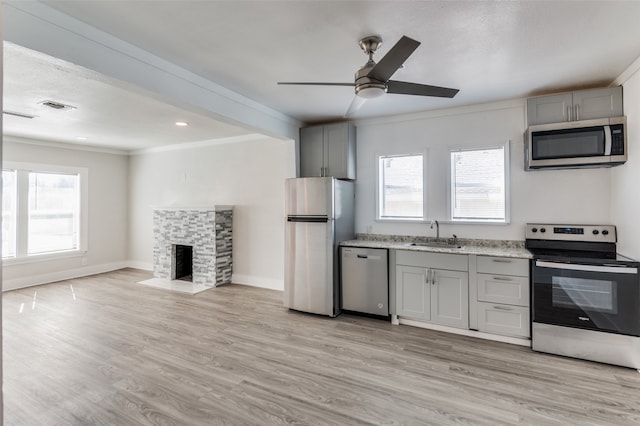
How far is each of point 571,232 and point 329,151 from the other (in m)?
3.05

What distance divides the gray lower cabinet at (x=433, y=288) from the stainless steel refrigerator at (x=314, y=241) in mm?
835

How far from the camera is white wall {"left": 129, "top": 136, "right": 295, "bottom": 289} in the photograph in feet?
18.6

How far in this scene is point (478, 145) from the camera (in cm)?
413

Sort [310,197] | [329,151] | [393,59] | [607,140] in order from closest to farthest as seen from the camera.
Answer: [393,59], [607,140], [310,197], [329,151]

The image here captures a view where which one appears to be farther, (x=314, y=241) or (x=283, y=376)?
(x=314, y=241)

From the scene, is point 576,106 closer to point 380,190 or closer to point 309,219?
point 380,190

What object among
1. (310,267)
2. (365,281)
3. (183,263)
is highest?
(310,267)

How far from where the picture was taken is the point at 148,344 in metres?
3.50

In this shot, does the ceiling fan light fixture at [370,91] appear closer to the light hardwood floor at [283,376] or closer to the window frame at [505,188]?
the window frame at [505,188]

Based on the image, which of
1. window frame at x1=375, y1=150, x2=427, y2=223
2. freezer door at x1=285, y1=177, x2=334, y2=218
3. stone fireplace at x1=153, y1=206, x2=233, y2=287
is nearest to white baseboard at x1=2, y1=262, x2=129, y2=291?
stone fireplace at x1=153, y1=206, x2=233, y2=287

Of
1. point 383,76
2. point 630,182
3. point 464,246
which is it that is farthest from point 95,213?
point 630,182

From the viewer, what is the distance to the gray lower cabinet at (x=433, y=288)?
369cm

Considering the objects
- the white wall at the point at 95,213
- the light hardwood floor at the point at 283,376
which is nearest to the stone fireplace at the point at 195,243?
the white wall at the point at 95,213

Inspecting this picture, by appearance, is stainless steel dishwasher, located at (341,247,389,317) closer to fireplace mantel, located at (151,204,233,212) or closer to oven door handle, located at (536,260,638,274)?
oven door handle, located at (536,260,638,274)
